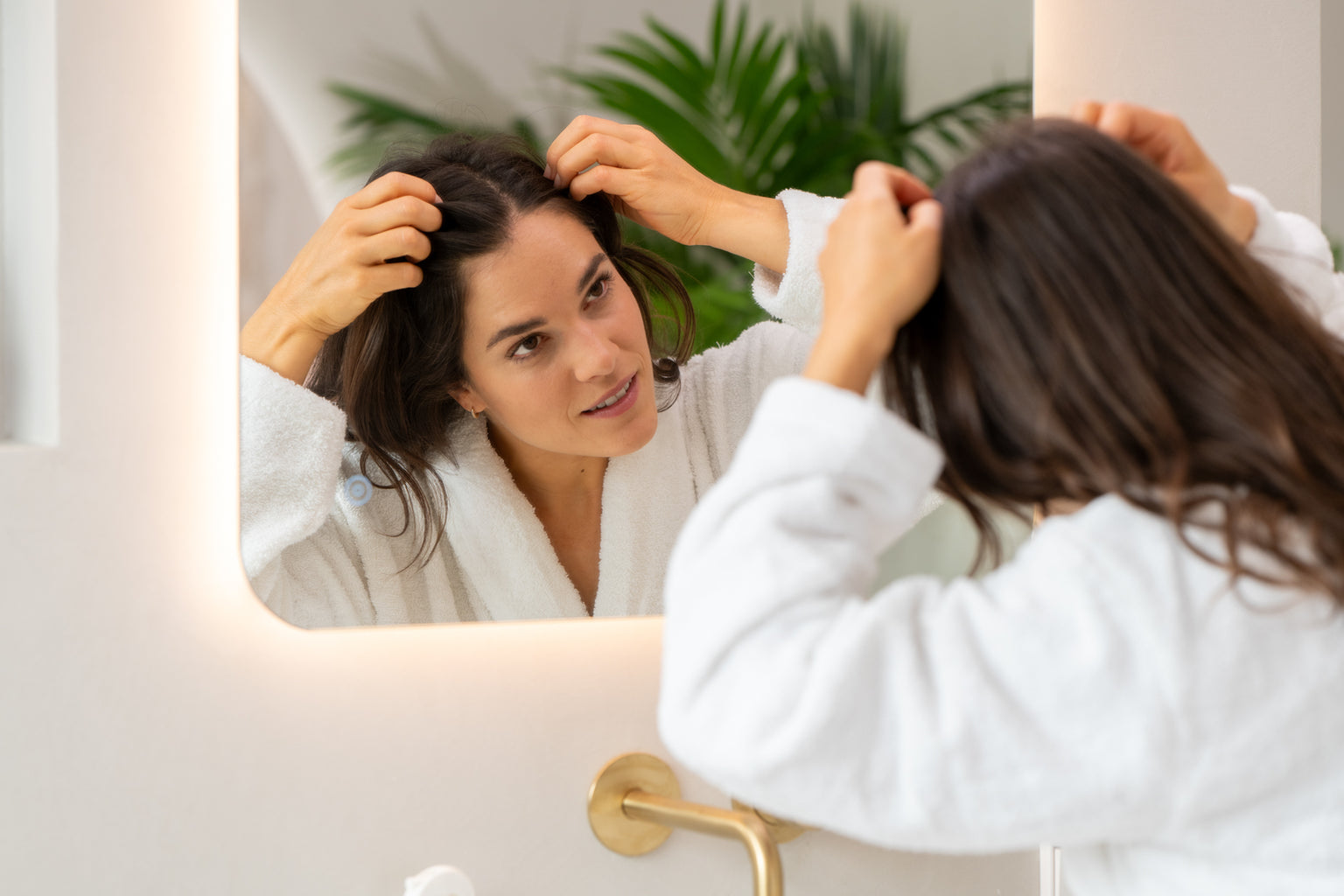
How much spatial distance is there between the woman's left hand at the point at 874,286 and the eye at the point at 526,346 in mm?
265

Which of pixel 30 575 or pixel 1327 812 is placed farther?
pixel 30 575

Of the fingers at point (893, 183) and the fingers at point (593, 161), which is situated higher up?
the fingers at point (893, 183)

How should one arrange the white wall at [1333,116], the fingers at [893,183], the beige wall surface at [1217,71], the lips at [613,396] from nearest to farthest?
the fingers at [893,183]
the lips at [613,396]
the beige wall surface at [1217,71]
the white wall at [1333,116]

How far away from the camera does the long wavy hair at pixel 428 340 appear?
0.78 meters

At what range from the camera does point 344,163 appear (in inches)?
30.2

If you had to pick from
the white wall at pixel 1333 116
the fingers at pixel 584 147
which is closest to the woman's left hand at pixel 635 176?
the fingers at pixel 584 147

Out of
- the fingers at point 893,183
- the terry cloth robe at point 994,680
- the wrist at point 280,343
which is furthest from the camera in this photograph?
the wrist at point 280,343

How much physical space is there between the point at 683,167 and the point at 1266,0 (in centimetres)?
68

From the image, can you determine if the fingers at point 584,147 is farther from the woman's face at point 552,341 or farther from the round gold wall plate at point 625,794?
the round gold wall plate at point 625,794

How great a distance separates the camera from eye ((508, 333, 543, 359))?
2.64 feet

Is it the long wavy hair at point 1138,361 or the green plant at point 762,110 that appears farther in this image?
the green plant at point 762,110

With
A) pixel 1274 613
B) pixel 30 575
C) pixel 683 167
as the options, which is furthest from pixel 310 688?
pixel 1274 613

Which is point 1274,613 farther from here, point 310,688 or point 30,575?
point 30,575

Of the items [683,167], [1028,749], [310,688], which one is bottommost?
[310,688]
